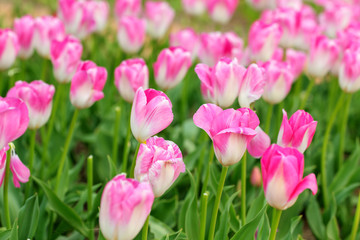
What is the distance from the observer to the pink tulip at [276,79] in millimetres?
1920

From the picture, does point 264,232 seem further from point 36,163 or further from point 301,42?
point 301,42

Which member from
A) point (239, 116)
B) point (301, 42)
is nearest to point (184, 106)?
point (301, 42)

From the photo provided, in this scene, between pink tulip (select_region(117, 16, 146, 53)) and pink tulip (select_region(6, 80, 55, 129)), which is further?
pink tulip (select_region(117, 16, 146, 53))

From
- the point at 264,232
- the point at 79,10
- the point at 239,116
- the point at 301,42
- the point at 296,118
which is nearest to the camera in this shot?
the point at 239,116

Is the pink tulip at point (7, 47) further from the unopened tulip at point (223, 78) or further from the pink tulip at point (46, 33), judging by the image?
the unopened tulip at point (223, 78)

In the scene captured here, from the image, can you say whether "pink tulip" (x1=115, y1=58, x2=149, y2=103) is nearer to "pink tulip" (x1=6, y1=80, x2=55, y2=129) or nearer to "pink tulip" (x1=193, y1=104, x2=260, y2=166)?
"pink tulip" (x1=6, y1=80, x2=55, y2=129)

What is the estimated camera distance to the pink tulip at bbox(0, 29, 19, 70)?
205 centimetres

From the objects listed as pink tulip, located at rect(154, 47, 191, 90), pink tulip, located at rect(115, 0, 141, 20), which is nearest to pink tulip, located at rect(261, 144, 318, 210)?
pink tulip, located at rect(154, 47, 191, 90)

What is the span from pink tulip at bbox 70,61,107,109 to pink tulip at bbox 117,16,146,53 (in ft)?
3.31

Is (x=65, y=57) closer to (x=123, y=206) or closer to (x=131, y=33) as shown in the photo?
(x=131, y=33)

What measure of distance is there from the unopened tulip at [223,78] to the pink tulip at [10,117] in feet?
1.71

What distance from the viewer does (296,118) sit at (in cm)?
133

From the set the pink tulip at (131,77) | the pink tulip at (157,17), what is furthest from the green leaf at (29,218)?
the pink tulip at (157,17)

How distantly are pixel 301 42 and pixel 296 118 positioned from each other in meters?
1.62
